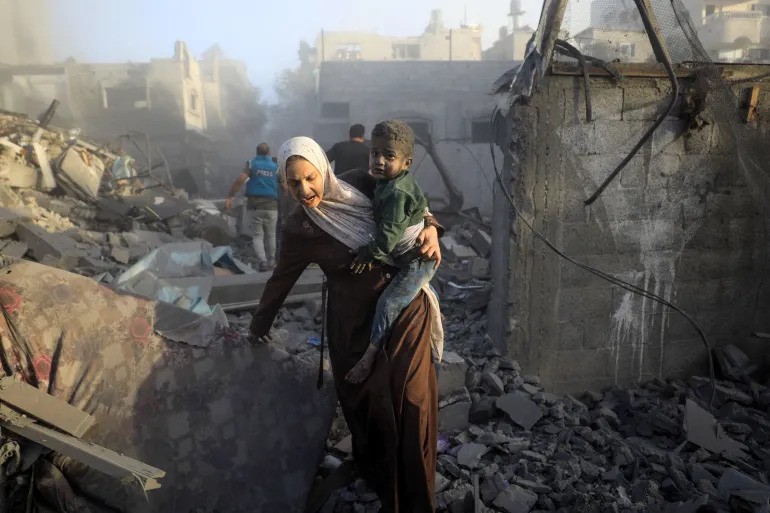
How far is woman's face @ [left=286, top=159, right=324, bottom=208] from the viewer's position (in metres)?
2.20

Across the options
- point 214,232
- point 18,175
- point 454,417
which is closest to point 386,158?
point 454,417

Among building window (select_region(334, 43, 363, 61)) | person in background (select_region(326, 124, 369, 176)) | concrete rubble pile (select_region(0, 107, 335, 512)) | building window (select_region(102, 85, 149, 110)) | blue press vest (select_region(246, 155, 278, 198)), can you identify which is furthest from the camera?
building window (select_region(334, 43, 363, 61))

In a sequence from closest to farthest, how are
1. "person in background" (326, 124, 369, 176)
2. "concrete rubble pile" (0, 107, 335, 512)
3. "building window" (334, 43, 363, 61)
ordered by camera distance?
"concrete rubble pile" (0, 107, 335, 512) → "person in background" (326, 124, 369, 176) → "building window" (334, 43, 363, 61)

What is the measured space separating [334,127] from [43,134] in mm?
12405

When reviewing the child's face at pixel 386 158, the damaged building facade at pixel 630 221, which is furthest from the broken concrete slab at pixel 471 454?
the child's face at pixel 386 158

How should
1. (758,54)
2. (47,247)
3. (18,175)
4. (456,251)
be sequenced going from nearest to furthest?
(758,54), (47,247), (456,251), (18,175)

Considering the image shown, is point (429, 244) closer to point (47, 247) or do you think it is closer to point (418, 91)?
point (47, 247)

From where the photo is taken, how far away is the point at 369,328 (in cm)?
252

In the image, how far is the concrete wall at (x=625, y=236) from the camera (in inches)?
161

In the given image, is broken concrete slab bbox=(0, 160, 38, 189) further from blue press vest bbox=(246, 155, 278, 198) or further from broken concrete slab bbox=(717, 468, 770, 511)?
broken concrete slab bbox=(717, 468, 770, 511)

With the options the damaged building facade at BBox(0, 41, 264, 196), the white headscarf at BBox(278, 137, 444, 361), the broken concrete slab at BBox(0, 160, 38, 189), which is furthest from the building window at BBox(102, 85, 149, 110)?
the white headscarf at BBox(278, 137, 444, 361)

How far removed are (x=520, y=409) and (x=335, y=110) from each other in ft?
69.3

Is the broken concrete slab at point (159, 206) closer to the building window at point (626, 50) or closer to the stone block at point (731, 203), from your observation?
the building window at point (626, 50)

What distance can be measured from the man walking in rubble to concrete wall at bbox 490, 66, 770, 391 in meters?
3.96
